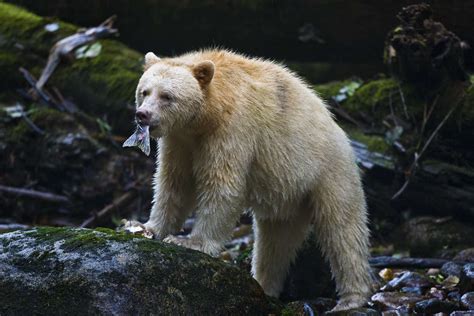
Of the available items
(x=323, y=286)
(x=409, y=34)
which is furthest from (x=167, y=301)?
(x=409, y=34)

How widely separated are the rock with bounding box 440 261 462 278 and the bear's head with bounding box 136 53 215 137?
3731 millimetres

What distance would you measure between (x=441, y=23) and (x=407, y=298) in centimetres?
368

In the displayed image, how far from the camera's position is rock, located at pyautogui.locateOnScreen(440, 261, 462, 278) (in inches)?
326

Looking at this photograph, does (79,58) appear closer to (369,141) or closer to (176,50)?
(176,50)

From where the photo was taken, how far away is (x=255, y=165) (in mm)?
7062

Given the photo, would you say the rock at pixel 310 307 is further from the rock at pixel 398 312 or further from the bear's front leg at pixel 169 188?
the bear's front leg at pixel 169 188

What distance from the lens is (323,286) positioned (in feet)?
26.8

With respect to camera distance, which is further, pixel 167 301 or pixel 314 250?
pixel 314 250

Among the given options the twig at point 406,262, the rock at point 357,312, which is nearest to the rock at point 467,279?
the rock at point 357,312

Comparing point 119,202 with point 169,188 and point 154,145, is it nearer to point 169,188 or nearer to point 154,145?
point 154,145

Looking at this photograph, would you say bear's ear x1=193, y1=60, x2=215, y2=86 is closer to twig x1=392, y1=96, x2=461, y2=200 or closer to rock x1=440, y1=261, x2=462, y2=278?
rock x1=440, y1=261, x2=462, y2=278

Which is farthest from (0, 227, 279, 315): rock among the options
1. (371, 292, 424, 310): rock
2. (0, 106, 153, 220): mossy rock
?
(0, 106, 153, 220): mossy rock

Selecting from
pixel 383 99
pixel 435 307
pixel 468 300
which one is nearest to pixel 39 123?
pixel 383 99

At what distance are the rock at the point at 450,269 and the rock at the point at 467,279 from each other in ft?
2.62
